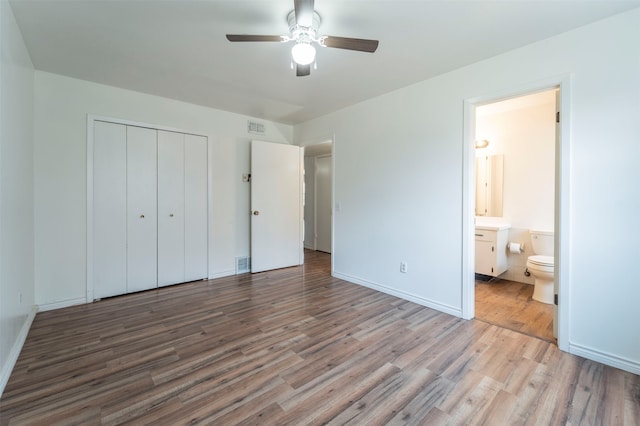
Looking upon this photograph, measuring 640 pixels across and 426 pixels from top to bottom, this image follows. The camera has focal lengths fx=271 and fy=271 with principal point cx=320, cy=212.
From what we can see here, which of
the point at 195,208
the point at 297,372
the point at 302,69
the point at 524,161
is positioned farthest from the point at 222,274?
the point at 524,161

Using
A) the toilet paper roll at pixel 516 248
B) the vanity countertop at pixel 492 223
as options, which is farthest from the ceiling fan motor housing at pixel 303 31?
the toilet paper roll at pixel 516 248

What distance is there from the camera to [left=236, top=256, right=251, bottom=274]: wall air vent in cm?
426

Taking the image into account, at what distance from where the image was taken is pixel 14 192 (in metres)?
2.05

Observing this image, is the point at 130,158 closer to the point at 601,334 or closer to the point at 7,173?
the point at 7,173

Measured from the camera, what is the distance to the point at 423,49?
2.32 metres

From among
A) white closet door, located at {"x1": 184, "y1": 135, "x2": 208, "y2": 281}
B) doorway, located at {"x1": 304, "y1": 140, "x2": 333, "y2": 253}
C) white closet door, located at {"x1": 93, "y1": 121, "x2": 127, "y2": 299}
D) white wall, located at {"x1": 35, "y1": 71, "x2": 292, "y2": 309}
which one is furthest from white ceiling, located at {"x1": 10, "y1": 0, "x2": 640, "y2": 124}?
doorway, located at {"x1": 304, "y1": 140, "x2": 333, "y2": 253}

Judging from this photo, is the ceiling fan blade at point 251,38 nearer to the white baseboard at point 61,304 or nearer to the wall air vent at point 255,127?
the wall air vent at point 255,127

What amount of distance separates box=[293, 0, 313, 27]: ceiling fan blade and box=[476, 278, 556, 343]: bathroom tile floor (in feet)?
9.63

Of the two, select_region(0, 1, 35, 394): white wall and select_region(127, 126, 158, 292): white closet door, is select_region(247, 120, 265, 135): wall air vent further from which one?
select_region(0, 1, 35, 394): white wall

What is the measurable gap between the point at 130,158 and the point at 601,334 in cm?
486

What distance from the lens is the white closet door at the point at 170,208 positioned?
11.7ft

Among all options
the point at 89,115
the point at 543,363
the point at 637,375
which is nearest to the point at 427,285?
the point at 543,363

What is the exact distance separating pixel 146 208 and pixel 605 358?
15.3ft

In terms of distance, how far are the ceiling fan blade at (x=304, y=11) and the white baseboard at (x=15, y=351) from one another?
282 cm
